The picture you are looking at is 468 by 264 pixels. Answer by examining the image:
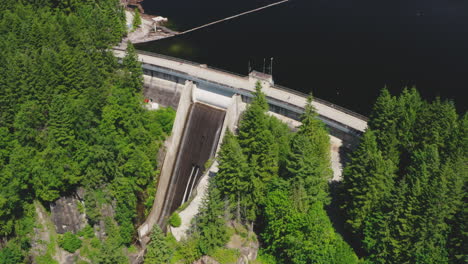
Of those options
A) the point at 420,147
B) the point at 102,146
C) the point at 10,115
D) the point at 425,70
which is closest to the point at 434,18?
the point at 425,70

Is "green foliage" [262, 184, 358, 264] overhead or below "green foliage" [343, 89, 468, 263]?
below

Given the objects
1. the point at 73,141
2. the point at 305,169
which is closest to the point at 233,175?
the point at 305,169

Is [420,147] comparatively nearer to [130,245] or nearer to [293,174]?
[293,174]

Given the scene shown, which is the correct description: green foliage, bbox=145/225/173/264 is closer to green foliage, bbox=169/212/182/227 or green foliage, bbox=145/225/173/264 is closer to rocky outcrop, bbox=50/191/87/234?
green foliage, bbox=169/212/182/227

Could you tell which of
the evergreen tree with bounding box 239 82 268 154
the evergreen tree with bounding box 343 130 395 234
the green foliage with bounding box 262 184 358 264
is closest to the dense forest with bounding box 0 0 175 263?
the evergreen tree with bounding box 239 82 268 154

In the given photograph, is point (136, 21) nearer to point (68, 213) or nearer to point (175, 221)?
point (68, 213)
